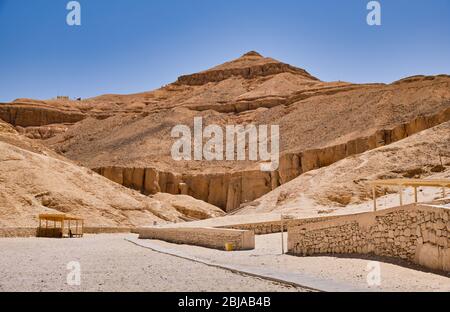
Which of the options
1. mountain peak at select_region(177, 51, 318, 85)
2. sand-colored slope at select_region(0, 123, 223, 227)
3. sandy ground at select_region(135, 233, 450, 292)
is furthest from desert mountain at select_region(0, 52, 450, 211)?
sandy ground at select_region(135, 233, 450, 292)

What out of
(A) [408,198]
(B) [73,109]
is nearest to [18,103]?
(B) [73,109]

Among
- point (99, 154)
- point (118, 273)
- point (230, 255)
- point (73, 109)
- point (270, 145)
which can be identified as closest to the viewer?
point (118, 273)

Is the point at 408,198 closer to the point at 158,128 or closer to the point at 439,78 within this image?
the point at 439,78

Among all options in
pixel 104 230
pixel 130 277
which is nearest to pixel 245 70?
pixel 104 230

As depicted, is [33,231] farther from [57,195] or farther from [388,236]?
[388,236]

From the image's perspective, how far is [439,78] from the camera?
60281 mm

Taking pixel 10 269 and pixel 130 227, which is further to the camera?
pixel 130 227

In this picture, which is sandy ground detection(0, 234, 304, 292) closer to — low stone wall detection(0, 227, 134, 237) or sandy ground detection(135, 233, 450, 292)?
sandy ground detection(135, 233, 450, 292)

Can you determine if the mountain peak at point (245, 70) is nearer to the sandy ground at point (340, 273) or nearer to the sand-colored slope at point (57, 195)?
the sand-colored slope at point (57, 195)

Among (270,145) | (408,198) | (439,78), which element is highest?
(439,78)

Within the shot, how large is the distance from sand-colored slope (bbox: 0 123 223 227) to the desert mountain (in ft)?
40.1

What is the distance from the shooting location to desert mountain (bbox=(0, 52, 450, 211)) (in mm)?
50156

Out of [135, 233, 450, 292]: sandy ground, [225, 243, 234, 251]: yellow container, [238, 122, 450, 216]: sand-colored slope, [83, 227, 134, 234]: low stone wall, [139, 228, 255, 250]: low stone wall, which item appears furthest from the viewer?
[83, 227, 134, 234]: low stone wall

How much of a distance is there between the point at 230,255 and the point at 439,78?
51.3 metres
